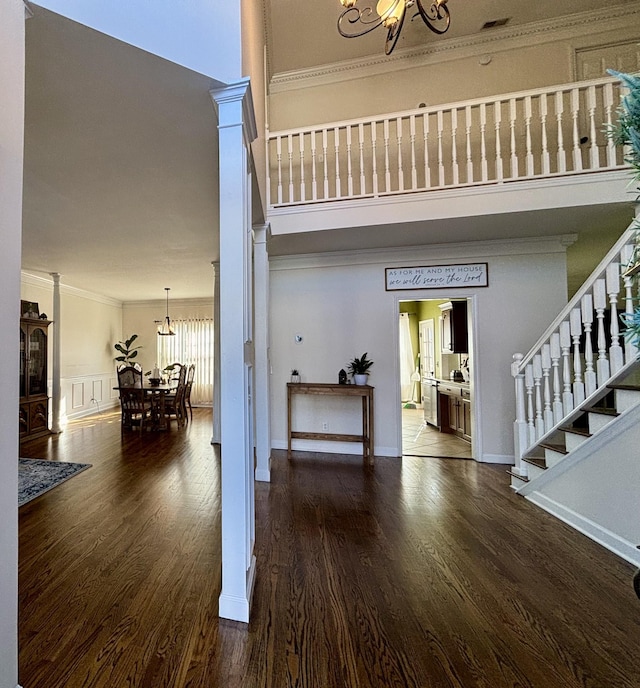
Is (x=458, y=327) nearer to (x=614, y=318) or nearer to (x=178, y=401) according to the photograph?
(x=614, y=318)

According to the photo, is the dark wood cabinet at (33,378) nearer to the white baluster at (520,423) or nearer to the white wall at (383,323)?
the white wall at (383,323)

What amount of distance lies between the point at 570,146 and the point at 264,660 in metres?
4.84

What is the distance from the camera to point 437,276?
387cm

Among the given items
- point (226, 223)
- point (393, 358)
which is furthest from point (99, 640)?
point (393, 358)

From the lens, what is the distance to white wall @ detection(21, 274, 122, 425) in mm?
6016

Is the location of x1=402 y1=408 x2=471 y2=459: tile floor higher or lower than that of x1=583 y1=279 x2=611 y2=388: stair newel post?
lower

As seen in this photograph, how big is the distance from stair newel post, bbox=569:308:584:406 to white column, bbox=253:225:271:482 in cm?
270

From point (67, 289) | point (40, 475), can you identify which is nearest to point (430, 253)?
point (40, 475)

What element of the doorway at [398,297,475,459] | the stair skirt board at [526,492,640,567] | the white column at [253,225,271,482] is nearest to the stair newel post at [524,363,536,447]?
the stair skirt board at [526,492,640,567]

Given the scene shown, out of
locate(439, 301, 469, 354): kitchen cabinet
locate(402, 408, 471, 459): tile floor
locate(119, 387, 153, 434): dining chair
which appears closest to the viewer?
locate(402, 408, 471, 459): tile floor

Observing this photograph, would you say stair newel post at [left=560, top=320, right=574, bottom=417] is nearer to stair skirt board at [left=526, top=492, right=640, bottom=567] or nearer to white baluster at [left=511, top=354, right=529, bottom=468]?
white baluster at [left=511, top=354, right=529, bottom=468]

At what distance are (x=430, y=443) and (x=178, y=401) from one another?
4.52 metres

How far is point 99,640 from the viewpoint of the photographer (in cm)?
140

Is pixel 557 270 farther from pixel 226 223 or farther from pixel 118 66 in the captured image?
pixel 118 66
